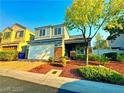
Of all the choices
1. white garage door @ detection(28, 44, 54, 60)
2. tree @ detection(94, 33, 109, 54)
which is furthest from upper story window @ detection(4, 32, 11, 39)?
tree @ detection(94, 33, 109, 54)

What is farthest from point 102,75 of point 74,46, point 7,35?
point 7,35

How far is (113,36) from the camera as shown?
36531 millimetres

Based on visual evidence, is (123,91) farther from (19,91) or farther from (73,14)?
(73,14)

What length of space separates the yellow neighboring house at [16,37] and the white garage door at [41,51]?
21.6 feet

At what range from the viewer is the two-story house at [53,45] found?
2577 centimetres

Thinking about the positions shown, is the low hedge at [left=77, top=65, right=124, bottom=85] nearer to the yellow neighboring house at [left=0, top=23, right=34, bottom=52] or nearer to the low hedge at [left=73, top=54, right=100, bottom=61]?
the low hedge at [left=73, top=54, right=100, bottom=61]

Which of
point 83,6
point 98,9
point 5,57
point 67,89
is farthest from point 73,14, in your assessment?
point 5,57

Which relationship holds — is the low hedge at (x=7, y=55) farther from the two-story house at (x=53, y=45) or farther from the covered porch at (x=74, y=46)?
the covered porch at (x=74, y=46)

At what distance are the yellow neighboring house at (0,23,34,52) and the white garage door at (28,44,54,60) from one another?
6593mm

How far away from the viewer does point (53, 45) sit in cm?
2625

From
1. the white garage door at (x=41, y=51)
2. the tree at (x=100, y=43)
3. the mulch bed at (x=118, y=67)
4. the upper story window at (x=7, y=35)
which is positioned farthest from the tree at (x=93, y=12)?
the upper story window at (x=7, y=35)

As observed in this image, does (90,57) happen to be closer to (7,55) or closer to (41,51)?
(41,51)

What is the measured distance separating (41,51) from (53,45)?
296 centimetres

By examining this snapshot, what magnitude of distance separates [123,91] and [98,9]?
11218mm
